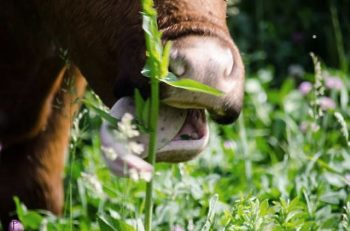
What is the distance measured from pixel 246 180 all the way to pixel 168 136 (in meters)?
1.48

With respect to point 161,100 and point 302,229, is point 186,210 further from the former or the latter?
point 161,100

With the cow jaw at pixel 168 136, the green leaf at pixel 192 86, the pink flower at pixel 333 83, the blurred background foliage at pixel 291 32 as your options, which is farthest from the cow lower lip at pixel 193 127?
the blurred background foliage at pixel 291 32

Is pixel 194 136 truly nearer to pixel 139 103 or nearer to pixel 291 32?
pixel 139 103

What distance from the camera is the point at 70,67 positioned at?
3.82 meters

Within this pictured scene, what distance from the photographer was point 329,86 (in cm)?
557

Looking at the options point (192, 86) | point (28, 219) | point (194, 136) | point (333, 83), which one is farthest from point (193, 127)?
point (333, 83)

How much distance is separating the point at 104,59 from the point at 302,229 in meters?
0.72

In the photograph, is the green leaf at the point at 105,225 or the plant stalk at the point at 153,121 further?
the green leaf at the point at 105,225

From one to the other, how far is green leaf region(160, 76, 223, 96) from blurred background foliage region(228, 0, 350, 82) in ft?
11.9

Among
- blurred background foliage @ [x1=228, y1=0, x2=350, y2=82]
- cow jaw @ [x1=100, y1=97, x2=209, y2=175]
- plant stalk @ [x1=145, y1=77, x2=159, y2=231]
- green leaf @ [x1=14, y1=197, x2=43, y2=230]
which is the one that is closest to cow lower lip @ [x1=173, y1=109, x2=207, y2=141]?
cow jaw @ [x1=100, y1=97, x2=209, y2=175]

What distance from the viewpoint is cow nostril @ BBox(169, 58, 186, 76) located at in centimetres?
289

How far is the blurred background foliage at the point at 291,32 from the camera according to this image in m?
6.60

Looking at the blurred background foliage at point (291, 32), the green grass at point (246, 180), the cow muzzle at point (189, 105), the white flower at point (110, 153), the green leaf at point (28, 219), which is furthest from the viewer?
the blurred background foliage at point (291, 32)

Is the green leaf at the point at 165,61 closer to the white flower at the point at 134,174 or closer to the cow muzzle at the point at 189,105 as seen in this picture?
the cow muzzle at the point at 189,105
